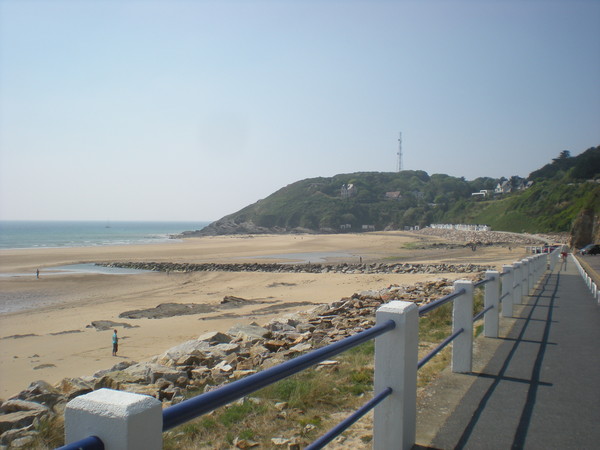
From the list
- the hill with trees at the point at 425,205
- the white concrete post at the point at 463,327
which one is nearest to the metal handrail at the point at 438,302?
the white concrete post at the point at 463,327

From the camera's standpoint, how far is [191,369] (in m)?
9.20

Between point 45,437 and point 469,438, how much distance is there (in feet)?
14.8

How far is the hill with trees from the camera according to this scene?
80812 millimetres

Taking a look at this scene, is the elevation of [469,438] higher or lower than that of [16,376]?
higher

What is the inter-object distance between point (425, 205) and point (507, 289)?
517 feet

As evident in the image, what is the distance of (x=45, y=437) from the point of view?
546 cm

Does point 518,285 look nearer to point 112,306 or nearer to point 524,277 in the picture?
point 524,277

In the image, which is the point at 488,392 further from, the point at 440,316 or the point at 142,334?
the point at 142,334

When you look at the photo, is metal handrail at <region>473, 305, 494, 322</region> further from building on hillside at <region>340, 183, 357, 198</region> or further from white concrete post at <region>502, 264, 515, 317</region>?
building on hillside at <region>340, 183, 357, 198</region>

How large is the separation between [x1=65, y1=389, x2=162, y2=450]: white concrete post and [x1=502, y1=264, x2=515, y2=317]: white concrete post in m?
8.94

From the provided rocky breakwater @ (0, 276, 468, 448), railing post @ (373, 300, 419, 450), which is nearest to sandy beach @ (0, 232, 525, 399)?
rocky breakwater @ (0, 276, 468, 448)

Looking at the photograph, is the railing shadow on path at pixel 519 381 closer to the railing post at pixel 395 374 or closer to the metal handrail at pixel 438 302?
the railing post at pixel 395 374

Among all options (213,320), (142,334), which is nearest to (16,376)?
(142,334)

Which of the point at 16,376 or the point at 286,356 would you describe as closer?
the point at 286,356
